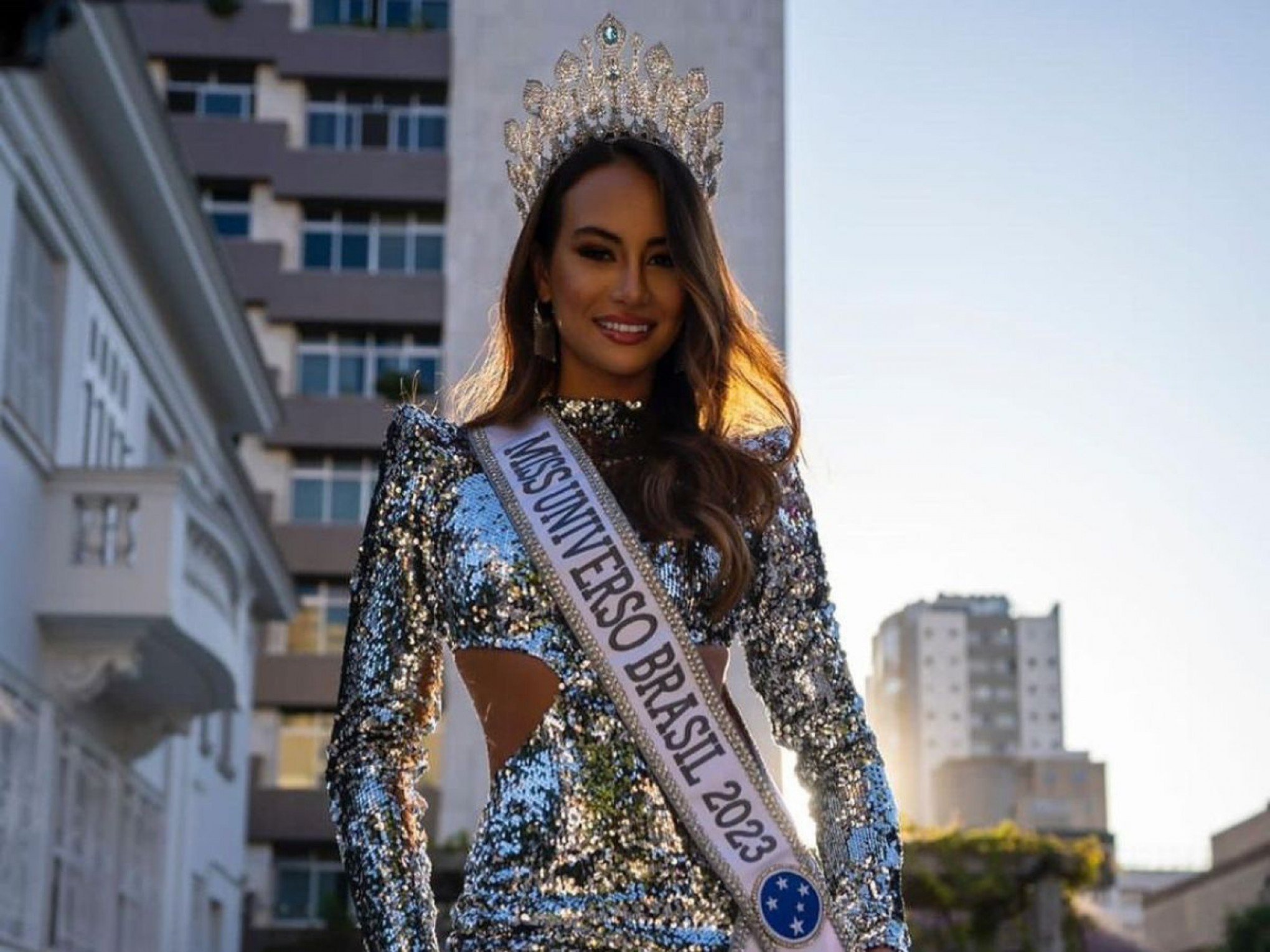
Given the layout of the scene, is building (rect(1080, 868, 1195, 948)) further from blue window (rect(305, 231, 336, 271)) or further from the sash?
the sash

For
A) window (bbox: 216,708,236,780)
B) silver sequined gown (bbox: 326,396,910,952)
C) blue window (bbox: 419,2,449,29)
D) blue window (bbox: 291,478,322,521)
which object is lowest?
silver sequined gown (bbox: 326,396,910,952)

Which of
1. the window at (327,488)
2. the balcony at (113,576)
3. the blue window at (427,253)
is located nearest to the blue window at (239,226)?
the blue window at (427,253)

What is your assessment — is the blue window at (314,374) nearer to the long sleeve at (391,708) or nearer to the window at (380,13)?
the window at (380,13)

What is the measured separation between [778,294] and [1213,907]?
29579 mm

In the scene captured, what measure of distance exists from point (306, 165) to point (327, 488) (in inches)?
196

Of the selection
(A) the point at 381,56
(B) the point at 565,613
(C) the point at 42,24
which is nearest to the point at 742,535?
(B) the point at 565,613

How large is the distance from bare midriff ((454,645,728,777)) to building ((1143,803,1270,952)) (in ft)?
164

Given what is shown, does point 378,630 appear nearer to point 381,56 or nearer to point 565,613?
point 565,613

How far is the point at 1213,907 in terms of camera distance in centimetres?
6556

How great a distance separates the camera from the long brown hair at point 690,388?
118 inches

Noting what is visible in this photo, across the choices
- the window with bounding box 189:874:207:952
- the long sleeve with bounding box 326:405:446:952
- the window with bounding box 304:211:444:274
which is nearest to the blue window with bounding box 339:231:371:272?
the window with bounding box 304:211:444:274

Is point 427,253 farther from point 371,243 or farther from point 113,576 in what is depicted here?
point 113,576

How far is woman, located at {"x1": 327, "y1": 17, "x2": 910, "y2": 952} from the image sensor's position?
2.78 m

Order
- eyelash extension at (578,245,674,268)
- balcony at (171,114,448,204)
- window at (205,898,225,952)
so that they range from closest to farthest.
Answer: eyelash extension at (578,245,674,268)
window at (205,898,225,952)
balcony at (171,114,448,204)
